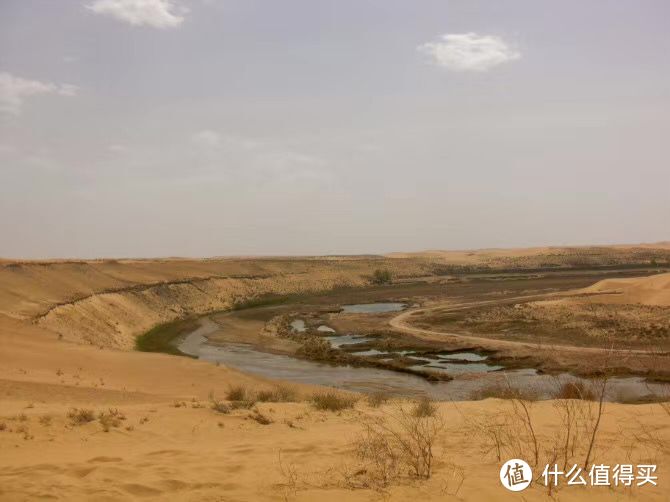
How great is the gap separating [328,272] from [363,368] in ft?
176

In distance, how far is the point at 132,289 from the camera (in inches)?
1965

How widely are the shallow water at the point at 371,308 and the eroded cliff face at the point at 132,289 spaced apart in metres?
12.0

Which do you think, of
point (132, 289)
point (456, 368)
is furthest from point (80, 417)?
point (132, 289)

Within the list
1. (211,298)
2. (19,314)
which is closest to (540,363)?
(19,314)

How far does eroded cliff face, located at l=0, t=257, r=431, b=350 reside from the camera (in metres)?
35.3

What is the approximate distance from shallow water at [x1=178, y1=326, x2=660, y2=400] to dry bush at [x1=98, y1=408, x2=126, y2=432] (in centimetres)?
1107

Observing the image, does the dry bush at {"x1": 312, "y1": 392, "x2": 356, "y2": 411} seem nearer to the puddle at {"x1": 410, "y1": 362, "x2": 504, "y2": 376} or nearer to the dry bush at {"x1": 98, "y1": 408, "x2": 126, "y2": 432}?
the dry bush at {"x1": 98, "y1": 408, "x2": 126, "y2": 432}

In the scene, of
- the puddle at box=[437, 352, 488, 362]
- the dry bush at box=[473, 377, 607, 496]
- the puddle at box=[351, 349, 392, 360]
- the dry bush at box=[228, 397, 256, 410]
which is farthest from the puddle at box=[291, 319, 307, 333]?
the dry bush at box=[473, 377, 607, 496]

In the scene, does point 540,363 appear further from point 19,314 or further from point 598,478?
point 19,314

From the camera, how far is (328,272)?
80062mm

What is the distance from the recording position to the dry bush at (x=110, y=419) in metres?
9.56

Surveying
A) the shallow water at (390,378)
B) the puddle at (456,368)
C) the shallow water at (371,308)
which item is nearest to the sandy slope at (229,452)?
the shallow water at (390,378)

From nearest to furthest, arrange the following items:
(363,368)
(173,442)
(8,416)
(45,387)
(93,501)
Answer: (93,501) < (173,442) < (8,416) < (45,387) < (363,368)

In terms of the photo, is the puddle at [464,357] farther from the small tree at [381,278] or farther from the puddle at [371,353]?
the small tree at [381,278]
